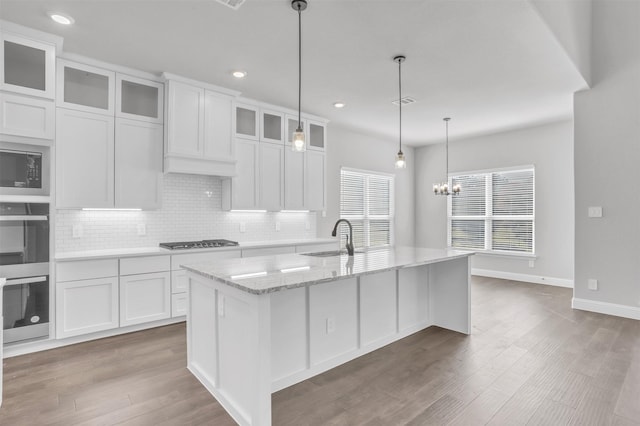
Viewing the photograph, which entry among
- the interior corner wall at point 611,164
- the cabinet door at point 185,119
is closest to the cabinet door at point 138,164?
the cabinet door at point 185,119

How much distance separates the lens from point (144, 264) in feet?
11.6

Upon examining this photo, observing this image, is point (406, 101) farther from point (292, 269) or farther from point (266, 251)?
point (292, 269)

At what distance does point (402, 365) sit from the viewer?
2.78 metres

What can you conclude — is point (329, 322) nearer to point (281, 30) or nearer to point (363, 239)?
point (281, 30)

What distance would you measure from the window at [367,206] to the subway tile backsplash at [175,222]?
136cm

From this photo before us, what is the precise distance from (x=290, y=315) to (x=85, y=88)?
10.3 feet

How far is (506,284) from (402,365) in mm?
4054

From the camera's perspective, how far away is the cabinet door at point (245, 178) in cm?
448

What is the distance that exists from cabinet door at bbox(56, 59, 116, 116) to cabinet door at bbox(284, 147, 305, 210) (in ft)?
7.45

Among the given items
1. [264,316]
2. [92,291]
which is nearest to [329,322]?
[264,316]

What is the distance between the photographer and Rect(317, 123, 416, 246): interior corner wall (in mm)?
5996

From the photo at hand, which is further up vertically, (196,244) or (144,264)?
(196,244)

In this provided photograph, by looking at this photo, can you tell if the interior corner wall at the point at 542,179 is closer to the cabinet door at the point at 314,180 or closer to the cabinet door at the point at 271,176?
the cabinet door at the point at 314,180

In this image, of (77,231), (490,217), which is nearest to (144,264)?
(77,231)
